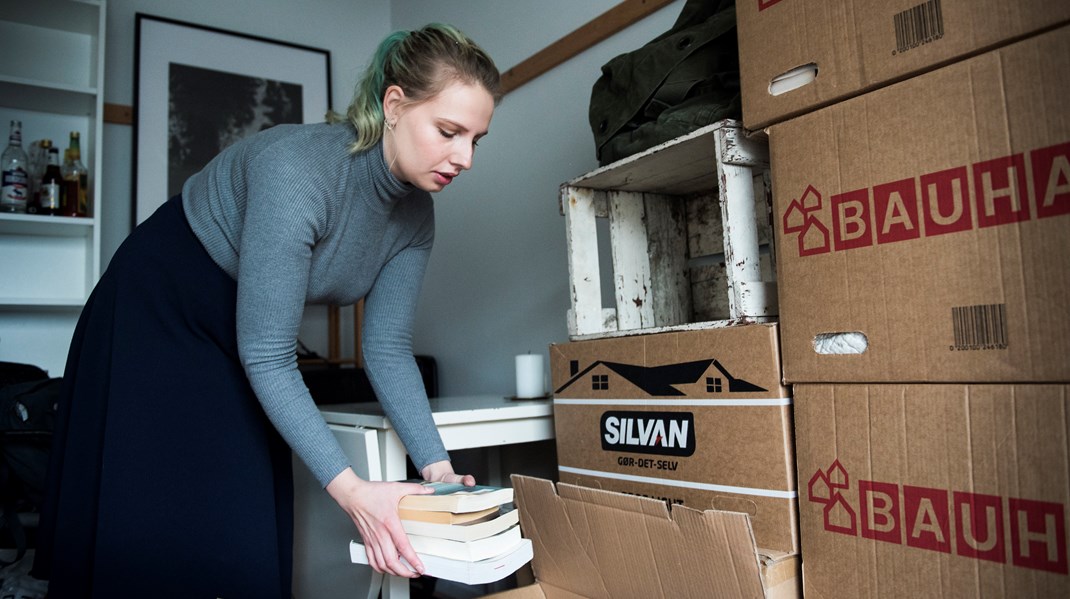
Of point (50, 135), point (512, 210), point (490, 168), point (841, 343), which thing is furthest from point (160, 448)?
point (50, 135)

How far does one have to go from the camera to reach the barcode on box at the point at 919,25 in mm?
821

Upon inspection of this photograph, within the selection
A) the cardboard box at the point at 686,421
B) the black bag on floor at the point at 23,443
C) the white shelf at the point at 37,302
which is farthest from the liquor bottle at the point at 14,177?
Result: the cardboard box at the point at 686,421

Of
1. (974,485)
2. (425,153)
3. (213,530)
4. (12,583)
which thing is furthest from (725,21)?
(12,583)

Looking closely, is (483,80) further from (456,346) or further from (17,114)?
(17,114)

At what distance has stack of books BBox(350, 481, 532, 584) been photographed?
2.81ft

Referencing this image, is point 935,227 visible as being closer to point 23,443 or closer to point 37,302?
point 23,443

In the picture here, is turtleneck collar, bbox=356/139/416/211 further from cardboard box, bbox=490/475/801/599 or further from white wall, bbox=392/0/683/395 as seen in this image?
white wall, bbox=392/0/683/395

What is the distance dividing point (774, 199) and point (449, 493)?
0.57 metres

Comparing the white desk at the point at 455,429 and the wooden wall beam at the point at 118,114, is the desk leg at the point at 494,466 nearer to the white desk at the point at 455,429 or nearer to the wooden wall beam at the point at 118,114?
the white desk at the point at 455,429

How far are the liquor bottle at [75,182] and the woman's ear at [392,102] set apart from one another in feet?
5.83

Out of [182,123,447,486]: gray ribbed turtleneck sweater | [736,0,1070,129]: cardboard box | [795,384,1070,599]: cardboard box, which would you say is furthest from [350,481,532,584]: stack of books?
[736,0,1070,129]: cardboard box

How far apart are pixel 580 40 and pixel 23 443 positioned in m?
1.66

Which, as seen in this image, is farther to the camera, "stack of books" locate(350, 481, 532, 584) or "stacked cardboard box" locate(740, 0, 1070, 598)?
"stack of books" locate(350, 481, 532, 584)

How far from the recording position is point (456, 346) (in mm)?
2701
